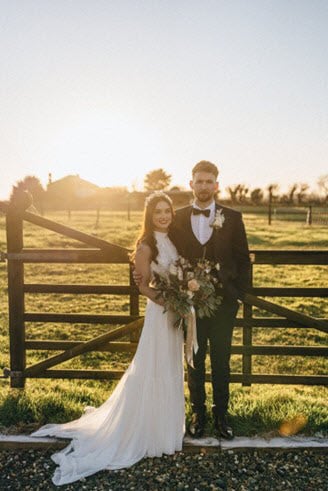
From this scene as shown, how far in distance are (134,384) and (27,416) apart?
1.44 m

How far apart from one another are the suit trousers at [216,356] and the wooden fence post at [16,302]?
225 cm

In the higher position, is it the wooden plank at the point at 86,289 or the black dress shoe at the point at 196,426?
the wooden plank at the point at 86,289

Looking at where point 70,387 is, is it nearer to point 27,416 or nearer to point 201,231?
point 27,416

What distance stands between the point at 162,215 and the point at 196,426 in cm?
227

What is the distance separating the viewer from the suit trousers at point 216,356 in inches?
193

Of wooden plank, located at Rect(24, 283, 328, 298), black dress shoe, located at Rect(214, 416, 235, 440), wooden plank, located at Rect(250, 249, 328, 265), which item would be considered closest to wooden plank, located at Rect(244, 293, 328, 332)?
wooden plank, located at Rect(24, 283, 328, 298)

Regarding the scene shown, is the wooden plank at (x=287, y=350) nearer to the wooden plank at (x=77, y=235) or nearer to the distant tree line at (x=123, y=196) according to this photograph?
the wooden plank at (x=77, y=235)

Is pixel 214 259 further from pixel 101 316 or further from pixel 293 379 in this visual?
pixel 293 379

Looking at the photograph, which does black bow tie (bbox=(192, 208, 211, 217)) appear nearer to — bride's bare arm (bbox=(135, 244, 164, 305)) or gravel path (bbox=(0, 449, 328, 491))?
bride's bare arm (bbox=(135, 244, 164, 305))

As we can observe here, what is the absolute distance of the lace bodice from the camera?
15.0ft

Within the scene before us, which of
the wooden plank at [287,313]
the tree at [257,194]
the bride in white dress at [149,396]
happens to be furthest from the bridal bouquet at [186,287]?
the tree at [257,194]

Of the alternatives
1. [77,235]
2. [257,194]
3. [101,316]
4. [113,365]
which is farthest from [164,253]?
[257,194]

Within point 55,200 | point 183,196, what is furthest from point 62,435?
point 55,200

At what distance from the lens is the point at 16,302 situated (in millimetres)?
5711
